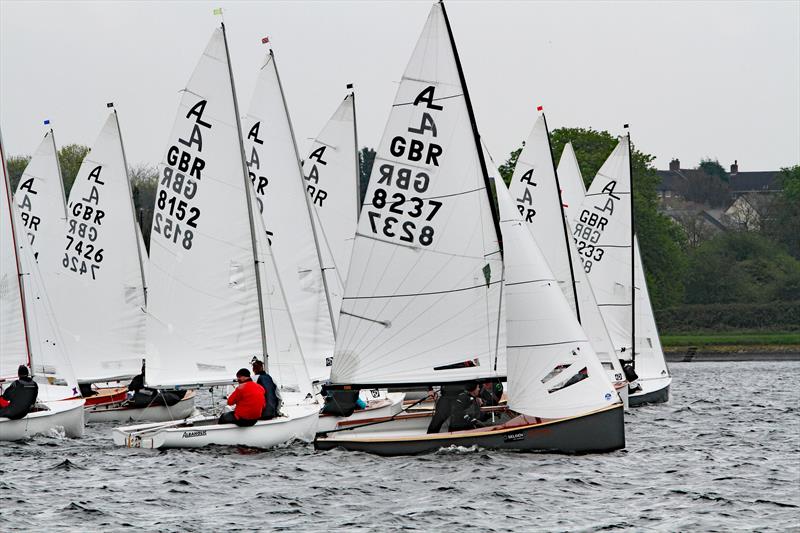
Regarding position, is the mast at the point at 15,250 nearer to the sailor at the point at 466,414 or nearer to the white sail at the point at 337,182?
the white sail at the point at 337,182

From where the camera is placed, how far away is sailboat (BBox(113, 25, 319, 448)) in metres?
26.1

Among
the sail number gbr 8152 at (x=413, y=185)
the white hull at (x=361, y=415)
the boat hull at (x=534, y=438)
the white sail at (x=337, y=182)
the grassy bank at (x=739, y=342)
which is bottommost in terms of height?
the boat hull at (x=534, y=438)

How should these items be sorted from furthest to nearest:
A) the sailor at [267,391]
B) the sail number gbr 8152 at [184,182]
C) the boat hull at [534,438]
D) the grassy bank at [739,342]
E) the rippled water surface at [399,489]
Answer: the grassy bank at [739,342] → the sail number gbr 8152 at [184,182] → the sailor at [267,391] → the boat hull at [534,438] → the rippled water surface at [399,489]

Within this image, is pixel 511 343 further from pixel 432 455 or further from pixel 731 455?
pixel 731 455

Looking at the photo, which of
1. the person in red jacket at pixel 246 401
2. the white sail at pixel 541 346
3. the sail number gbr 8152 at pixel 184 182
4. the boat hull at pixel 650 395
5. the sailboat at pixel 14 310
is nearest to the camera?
the white sail at pixel 541 346

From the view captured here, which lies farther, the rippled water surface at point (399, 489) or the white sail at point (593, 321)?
the white sail at point (593, 321)

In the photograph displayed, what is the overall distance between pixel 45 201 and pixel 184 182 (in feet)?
36.5

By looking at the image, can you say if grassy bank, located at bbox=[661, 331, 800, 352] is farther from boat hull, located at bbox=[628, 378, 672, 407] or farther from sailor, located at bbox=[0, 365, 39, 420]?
sailor, located at bbox=[0, 365, 39, 420]

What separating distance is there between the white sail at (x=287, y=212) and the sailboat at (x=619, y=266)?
35.4 ft

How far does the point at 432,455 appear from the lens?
21.5 m

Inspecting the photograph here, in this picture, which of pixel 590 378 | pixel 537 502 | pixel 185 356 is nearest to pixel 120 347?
pixel 185 356

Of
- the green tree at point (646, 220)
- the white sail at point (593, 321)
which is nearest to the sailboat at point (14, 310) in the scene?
the white sail at point (593, 321)

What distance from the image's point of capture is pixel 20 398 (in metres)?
25.3

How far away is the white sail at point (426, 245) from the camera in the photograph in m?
23.0
